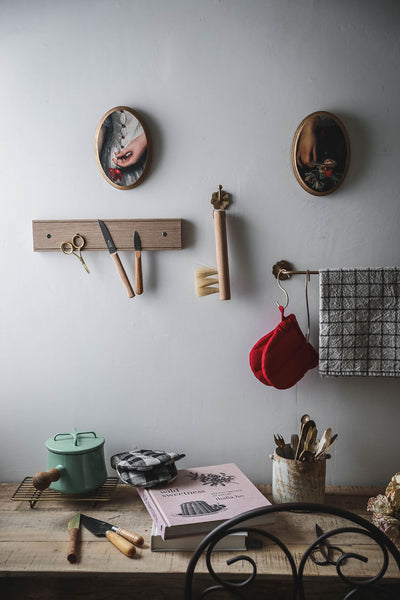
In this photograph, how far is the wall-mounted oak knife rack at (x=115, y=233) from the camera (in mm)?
1497

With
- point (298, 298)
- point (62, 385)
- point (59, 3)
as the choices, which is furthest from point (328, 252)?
point (59, 3)

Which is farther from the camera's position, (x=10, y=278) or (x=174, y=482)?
(x=10, y=278)

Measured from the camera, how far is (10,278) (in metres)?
1.56

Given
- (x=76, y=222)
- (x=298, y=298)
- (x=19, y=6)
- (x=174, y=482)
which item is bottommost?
(x=174, y=482)

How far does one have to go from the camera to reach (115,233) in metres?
1.51

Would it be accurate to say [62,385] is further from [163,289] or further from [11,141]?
[11,141]

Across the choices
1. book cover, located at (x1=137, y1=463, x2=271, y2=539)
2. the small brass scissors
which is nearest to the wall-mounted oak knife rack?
the small brass scissors

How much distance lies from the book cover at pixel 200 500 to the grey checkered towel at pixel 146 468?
2cm

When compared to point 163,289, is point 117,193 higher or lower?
higher

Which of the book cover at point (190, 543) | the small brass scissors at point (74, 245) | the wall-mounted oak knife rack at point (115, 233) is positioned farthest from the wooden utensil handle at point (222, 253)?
the book cover at point (190, 543)

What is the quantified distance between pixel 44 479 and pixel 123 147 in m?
0.93

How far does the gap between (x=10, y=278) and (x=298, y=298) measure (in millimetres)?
869

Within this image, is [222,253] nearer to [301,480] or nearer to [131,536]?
[301,480]

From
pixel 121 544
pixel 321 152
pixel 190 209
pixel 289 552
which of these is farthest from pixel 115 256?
pixel 289 552
